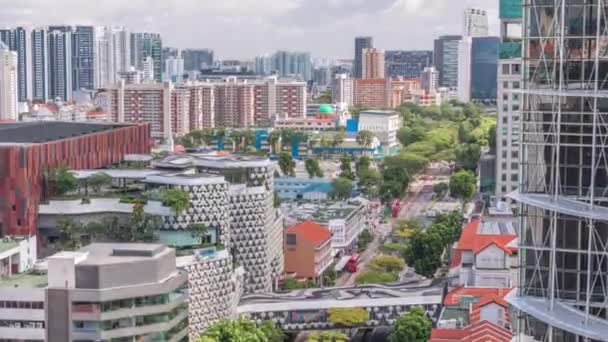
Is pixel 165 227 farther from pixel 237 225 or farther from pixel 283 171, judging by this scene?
pixel 283 171

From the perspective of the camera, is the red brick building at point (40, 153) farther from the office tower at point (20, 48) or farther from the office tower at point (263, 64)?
the office tower at point (263, 64)

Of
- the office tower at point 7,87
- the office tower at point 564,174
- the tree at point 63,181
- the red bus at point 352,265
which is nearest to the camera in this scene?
the office tower at point 564,174

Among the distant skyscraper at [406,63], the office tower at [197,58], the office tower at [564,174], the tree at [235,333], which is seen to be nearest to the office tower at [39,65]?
the distant skyscraper at [406,63]

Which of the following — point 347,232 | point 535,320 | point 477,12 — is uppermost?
point 477,12

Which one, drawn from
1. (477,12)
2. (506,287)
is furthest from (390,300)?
(477,12)

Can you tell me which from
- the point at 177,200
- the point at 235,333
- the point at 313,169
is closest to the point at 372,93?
the point at 313,169
